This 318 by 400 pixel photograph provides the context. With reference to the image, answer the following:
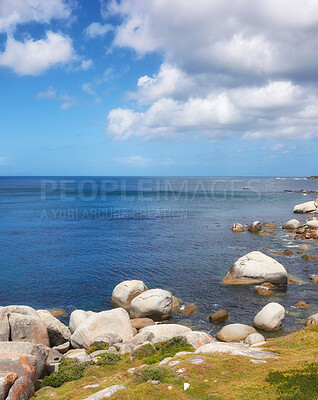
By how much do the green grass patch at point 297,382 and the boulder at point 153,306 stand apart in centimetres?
1488

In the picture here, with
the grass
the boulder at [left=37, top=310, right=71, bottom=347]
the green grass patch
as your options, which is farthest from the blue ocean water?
the green grass patch

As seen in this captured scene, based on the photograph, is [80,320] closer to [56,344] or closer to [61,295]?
[56,344]

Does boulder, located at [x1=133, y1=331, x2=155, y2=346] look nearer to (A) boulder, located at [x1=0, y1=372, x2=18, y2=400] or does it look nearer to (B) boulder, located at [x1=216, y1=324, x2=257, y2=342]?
(B) boulder, located at [x1=216, y1=324, x2=257, y2=342]

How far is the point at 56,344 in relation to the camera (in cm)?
2328

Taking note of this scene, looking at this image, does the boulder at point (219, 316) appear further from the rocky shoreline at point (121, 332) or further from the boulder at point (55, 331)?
the boulder at point (55, 331)

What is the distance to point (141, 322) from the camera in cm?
2683

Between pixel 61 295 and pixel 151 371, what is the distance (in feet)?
68.0

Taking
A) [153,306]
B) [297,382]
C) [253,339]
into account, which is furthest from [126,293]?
[297,382]

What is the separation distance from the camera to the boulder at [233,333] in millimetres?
23422

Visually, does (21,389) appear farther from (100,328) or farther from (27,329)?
(100,328)

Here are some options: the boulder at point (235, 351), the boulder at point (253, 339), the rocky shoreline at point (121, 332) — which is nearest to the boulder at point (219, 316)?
the rocky shoreline at point (121, 332)

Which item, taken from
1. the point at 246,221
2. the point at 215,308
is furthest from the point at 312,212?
the point at 215,308

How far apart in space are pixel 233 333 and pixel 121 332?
799cm

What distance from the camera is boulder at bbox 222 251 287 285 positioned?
3447 cm
